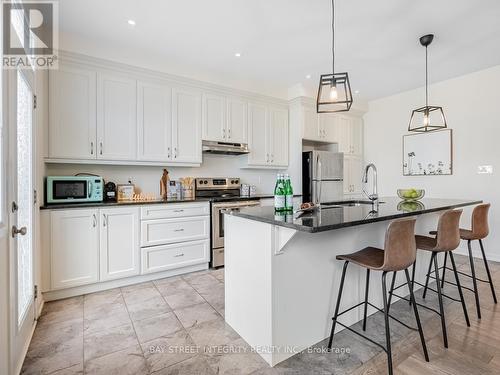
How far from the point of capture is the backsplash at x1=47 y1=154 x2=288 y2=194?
322cm

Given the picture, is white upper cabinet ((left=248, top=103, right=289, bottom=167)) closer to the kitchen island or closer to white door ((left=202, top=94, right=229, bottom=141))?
white door ((left=202, top=94, right=229, bottom=141))

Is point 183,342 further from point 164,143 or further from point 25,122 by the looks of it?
point 164,143

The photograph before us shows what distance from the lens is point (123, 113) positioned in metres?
3.17

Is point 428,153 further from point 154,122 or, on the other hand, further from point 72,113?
point 72,113

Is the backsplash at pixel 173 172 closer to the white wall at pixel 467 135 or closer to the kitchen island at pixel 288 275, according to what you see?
the kitchen island at pixel 288 275

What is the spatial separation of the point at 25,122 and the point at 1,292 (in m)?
1.31

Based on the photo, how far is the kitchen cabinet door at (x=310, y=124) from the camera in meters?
4.52

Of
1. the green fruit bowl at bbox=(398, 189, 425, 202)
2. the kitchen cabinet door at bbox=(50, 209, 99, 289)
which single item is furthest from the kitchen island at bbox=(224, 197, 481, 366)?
the kitchen cabinet door at bbox=(50, 209, 99, 289)

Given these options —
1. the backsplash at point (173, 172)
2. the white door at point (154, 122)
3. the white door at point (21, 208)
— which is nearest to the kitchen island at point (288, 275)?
the white door at point (21, 208)

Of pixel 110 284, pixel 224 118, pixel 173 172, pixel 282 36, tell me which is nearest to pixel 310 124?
pixel 224 118

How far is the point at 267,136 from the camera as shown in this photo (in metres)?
4.38

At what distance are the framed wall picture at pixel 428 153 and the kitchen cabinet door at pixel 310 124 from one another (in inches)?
64.6

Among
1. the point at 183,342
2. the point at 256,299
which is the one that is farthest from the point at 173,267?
the point at 256,299

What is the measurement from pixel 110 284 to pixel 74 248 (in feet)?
1.86
